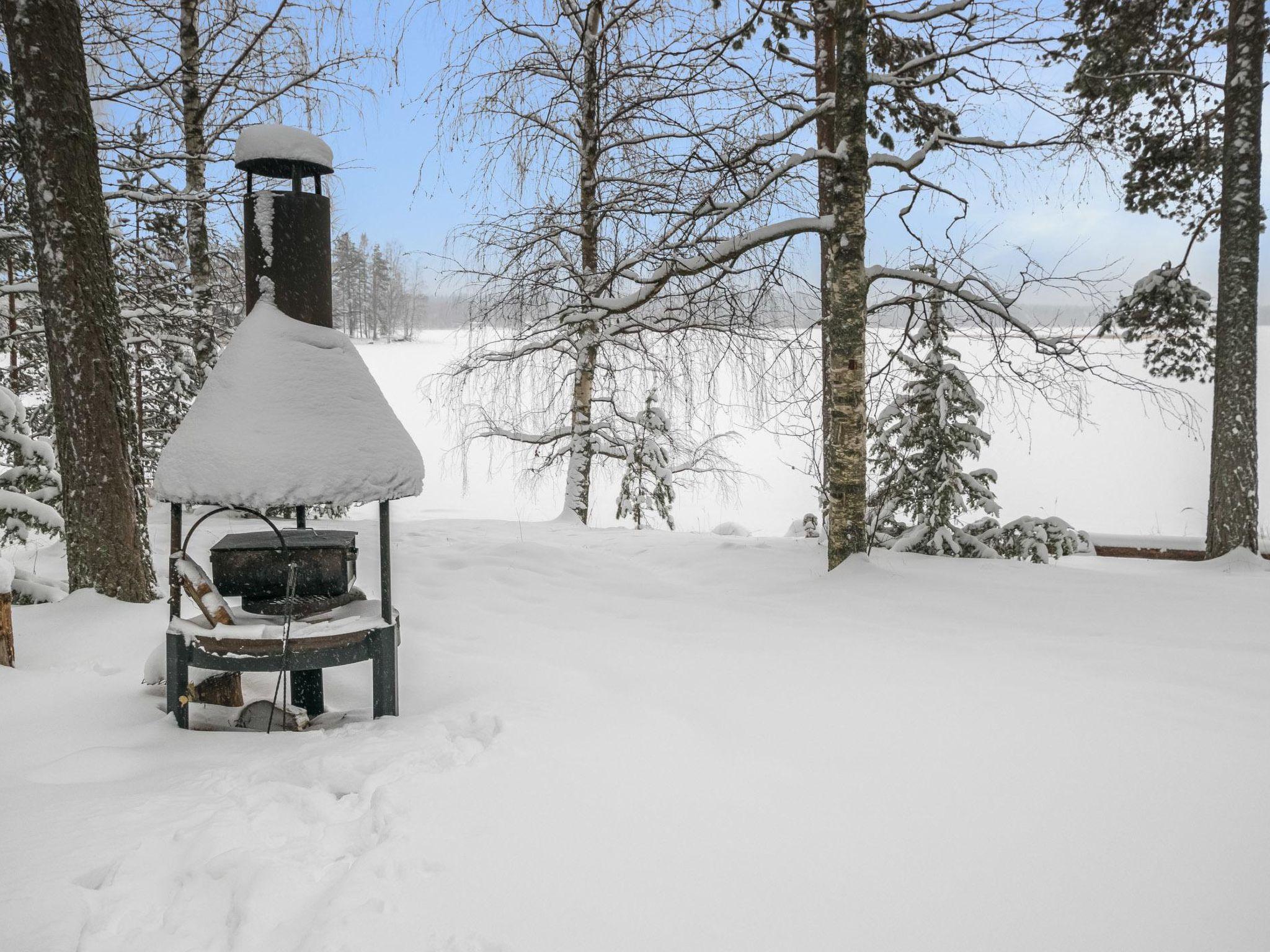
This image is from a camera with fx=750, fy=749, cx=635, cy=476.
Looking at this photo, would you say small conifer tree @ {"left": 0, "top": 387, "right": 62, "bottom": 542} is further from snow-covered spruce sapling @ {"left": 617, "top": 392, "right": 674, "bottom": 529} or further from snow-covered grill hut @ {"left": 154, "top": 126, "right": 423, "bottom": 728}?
snow-covered spruce sapling @ {"left": 617, "top": 392, "right": 674, "bottom": 529}

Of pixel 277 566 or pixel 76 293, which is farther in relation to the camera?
pixel 76 293

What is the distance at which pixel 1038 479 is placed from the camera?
2045 cm

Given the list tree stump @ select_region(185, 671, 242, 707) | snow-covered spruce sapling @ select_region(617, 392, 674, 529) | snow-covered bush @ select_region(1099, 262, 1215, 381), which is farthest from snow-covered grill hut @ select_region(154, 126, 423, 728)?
snow-covered bush @ select_region(1099, 262, 1215, 381)

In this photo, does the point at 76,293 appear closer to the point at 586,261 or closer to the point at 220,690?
the point at 220,690

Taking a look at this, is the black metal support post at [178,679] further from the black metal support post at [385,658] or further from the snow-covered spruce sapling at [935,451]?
the snow-covered spruce sapling at [935,451]

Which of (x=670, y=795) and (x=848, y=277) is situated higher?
(x=848, y=277)

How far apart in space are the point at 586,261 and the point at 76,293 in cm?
688

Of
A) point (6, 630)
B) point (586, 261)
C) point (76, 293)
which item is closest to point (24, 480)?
point (76, 293)

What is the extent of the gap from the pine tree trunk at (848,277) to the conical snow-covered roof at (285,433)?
3780 millimetres

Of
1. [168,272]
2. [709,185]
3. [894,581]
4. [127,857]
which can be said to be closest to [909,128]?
[709,185]

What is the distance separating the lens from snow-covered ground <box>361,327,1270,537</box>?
16.5m

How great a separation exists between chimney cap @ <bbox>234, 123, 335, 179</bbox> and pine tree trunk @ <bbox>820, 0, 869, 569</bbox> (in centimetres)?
392

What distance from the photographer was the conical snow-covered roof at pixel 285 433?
2982mm

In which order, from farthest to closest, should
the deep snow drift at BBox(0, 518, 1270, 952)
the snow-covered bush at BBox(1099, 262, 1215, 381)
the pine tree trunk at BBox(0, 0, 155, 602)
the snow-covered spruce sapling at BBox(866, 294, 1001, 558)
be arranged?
the snow-covered bush at BBox(1099, 262, 1215, 381)
the snow-covered spruce sapling at BBox(866, 294, 1001, 558)
the pine tree trunk at BBox(0, 0, 155, 602)
the deep snow drift at BBox(0, 518, 1270, 952)
